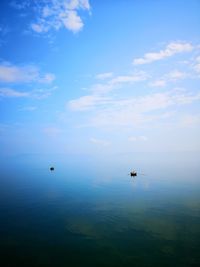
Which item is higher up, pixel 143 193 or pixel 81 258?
pixel 143 193

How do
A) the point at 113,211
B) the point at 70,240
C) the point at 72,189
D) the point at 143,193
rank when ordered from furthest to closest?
the point at 72,189
the point at 143,193
the point at 113,211
the point at 70,240

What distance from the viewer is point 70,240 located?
48.0 m

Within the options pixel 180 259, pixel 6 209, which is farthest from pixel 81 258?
pixel 6 209

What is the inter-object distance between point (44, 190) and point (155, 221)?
61106mm

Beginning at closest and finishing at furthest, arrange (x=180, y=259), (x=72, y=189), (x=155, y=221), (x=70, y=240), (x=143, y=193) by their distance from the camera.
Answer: (x=180, y=259) < (x=70, y=240) < (x=155, y=221) < (x=143, y=193) < (x=72, y=189)

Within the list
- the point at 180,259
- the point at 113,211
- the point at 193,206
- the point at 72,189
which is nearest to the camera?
the point at 180,259

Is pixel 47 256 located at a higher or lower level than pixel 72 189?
lower

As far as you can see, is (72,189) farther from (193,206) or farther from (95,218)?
(193,206)

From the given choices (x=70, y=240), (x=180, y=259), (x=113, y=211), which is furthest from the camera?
(x=113, y=211)

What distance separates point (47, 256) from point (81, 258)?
6058 mm

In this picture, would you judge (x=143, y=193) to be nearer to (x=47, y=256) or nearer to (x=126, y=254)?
→ (x=126, y=254)

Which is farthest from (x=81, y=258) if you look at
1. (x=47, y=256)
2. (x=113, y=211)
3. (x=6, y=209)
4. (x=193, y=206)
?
(x=193, y=206)

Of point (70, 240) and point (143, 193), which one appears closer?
point (70, 240)

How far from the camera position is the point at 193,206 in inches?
3009
